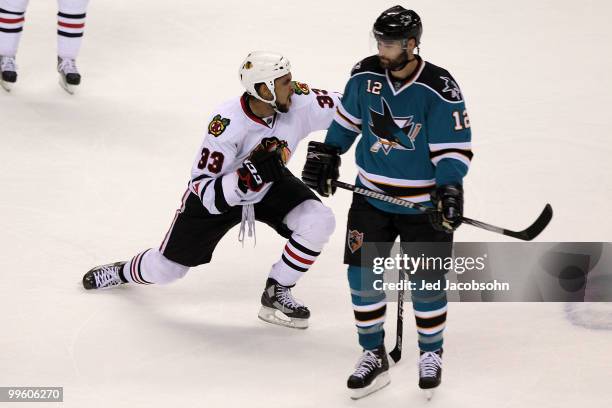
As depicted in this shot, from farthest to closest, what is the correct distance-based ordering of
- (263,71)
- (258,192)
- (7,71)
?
1. (7,71)
2. (258,192)
3. (263,71)

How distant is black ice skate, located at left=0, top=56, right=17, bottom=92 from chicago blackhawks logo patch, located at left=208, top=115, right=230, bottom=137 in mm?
2457

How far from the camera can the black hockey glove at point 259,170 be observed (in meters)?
4.26

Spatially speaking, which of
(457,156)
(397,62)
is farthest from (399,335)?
(397,62)

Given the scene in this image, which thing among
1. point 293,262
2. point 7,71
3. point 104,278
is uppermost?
point 7,71

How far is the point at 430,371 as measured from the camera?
4.03 metres

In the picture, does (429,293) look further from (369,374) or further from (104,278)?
(104,278)

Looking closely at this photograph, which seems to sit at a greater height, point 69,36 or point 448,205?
point 69,36

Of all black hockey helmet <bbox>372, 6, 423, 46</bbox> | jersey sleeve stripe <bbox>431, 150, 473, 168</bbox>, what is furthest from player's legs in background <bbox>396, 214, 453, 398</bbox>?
black hockey helmet <bbox>372, 6, 423, 46</bbox>

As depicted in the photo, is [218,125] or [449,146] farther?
[218,125]

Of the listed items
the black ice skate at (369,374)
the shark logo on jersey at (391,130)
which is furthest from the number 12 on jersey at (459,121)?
the black ice skate at (369,374)

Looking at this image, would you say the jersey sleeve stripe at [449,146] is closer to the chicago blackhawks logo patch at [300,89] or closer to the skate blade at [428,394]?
the skate blade at [428,394]

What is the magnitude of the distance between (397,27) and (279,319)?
4.47ft

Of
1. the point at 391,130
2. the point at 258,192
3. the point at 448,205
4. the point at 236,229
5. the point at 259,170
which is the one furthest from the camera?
the point at 236,229

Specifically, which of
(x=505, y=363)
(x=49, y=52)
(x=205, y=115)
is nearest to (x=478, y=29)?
(x=205, y=115)
